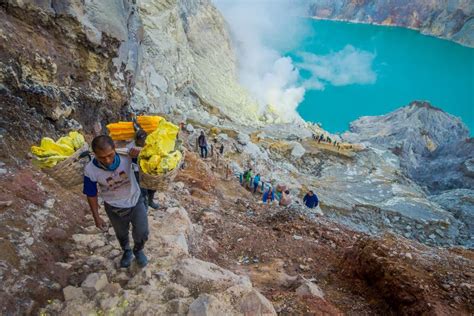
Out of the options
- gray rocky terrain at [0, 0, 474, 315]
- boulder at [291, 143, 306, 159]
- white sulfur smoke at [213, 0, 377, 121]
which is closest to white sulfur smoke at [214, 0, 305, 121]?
white sulfur smoke at [213, 0, 377, 121]

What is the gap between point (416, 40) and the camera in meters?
88.7

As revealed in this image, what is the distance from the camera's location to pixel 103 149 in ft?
10.8

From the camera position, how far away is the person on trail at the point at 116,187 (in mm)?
3355

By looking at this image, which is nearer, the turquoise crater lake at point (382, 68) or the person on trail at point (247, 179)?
the person on trail at point (247, 179)

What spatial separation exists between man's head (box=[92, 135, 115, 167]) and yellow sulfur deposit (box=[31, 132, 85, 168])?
1.74ft

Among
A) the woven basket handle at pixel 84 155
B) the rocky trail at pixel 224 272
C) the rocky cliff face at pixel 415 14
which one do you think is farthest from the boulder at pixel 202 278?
the rocky cliff face at pixel 415 14

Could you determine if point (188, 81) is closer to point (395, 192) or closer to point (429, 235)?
point (395, 192)

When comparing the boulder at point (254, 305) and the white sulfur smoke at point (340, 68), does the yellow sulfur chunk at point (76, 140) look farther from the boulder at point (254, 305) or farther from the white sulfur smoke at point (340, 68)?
the white sulfur smoke at point (340, 68)

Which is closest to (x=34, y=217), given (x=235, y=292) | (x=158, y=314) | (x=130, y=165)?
(x=130, y=165)

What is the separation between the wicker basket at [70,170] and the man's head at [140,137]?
558mm

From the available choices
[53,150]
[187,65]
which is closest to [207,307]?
[53,150]

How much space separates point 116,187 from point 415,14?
367 feet

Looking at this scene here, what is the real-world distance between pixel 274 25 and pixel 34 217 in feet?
300

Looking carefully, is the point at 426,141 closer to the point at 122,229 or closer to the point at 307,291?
the point at 307,291
